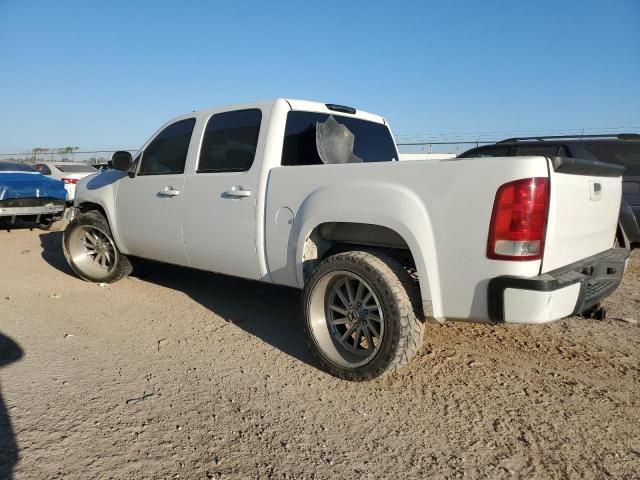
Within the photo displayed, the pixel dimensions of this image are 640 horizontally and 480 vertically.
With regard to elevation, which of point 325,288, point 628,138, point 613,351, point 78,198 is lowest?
point 613,351

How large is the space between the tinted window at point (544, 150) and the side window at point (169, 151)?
4.34 m

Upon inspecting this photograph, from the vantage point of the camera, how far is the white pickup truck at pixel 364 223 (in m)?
2.46

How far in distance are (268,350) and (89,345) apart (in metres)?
1.45

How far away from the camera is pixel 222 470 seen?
7.29 feet

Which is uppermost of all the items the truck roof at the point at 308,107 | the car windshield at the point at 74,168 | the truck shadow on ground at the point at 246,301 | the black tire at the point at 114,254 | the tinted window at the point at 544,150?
the truck roof at the point at 308,107

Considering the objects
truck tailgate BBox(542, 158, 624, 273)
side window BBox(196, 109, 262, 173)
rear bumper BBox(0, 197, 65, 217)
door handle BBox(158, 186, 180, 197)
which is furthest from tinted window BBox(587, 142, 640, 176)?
rear bumper BBox(0, 197, 65, 217)

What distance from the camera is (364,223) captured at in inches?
119

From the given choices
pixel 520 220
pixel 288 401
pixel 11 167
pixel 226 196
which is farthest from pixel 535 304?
pixel 11 167

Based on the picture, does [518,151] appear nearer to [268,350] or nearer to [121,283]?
[268,350]

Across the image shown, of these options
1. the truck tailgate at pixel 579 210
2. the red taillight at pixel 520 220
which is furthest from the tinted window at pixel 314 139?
the truck tailgate at pixel 579 210

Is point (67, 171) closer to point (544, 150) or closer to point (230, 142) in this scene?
point (230, 142)

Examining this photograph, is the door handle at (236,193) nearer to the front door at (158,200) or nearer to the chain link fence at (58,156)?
the front door at (158,200)

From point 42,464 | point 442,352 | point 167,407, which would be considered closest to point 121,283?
point 167,407

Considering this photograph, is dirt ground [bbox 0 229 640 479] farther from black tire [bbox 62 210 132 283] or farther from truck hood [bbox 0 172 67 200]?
truck hood [bbox 0 172 67 200]
